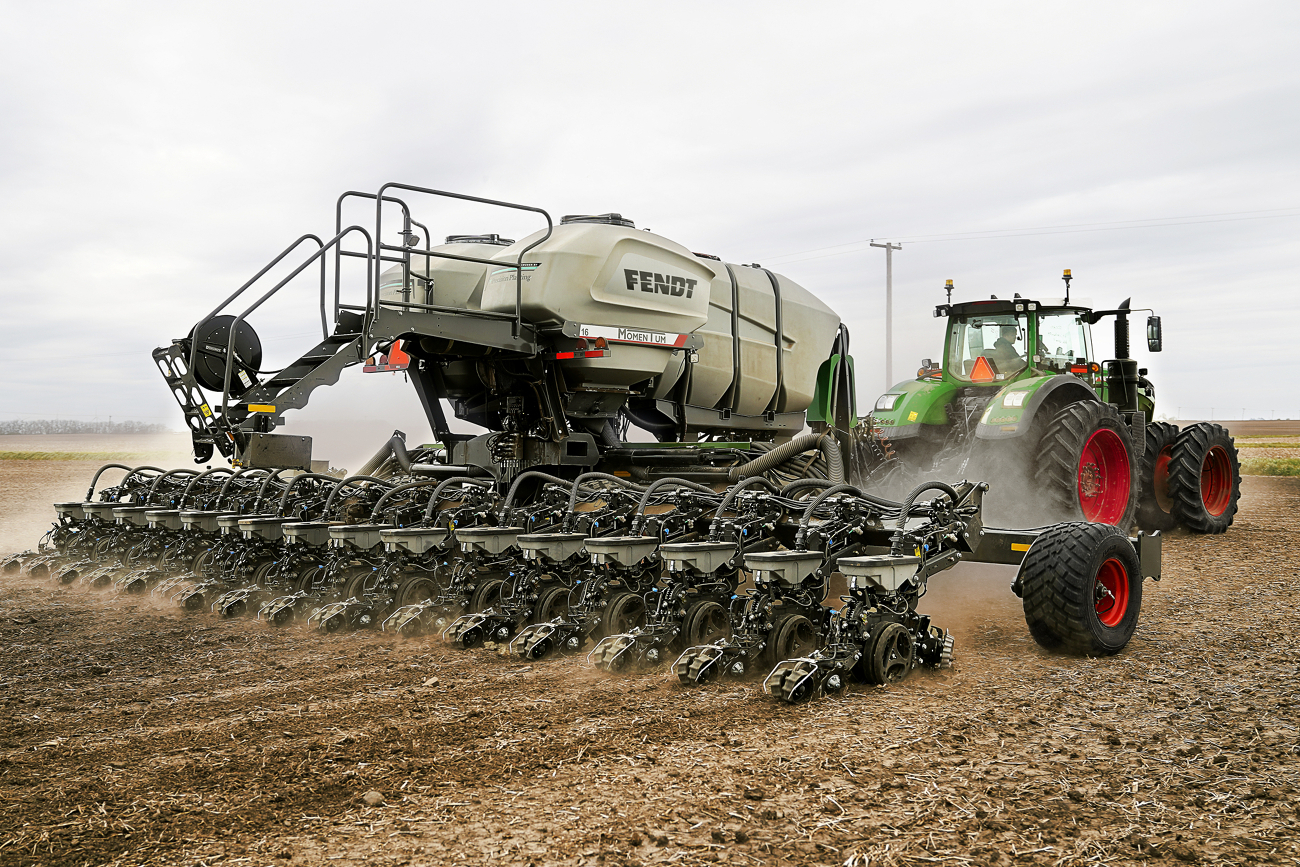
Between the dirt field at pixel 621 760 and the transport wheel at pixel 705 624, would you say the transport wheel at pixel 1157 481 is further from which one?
Result: the transport wheel at pixel 705 624

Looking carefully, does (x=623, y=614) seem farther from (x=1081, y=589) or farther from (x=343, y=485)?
(x=343, y=485)

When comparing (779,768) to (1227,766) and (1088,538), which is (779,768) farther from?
(1088,538)

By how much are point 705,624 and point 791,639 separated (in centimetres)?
52

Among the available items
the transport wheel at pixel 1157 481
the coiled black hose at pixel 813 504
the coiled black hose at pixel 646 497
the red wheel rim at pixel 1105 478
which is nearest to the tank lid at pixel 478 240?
the coiled black hose at pixel 646 497

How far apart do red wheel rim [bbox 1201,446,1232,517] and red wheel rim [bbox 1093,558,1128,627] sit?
7185mm

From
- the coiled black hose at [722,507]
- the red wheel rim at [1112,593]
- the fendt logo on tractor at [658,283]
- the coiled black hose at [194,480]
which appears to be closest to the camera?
the coiled black hose at [722,507]

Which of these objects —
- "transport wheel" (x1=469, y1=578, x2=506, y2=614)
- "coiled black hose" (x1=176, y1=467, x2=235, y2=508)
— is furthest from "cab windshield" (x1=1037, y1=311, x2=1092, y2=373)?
"coiled black hose" (x1=176, y1=467, x2=235, y2=508)

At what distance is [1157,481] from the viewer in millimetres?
11414

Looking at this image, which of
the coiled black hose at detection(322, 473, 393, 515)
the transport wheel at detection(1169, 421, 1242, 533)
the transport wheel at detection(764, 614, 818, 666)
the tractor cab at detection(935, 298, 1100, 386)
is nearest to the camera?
the transport wheel at detection(764, 614, 818, 666)

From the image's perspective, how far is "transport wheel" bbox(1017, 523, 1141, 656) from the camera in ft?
16.9

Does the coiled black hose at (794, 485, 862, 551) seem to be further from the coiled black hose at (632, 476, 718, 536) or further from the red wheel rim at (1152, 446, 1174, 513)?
the red wheel rim at (1152, 446, 1174, 513)

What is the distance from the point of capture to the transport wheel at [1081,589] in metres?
5.16

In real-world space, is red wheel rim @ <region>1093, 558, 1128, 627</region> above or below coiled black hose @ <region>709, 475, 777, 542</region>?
below

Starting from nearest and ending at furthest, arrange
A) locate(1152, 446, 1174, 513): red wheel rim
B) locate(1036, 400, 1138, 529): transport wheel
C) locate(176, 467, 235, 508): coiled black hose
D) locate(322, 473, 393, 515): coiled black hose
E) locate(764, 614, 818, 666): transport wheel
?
locate(764, 614, 818, 666): transport wheel → locate(322, 473, 393, 515): coiled black hose → locate(1036, 400, 1138, 529): transport wheel → locate(176, 467, 235, 508): coiled black hose → locate(1152, 446, 1174, 513): red wheel rim
